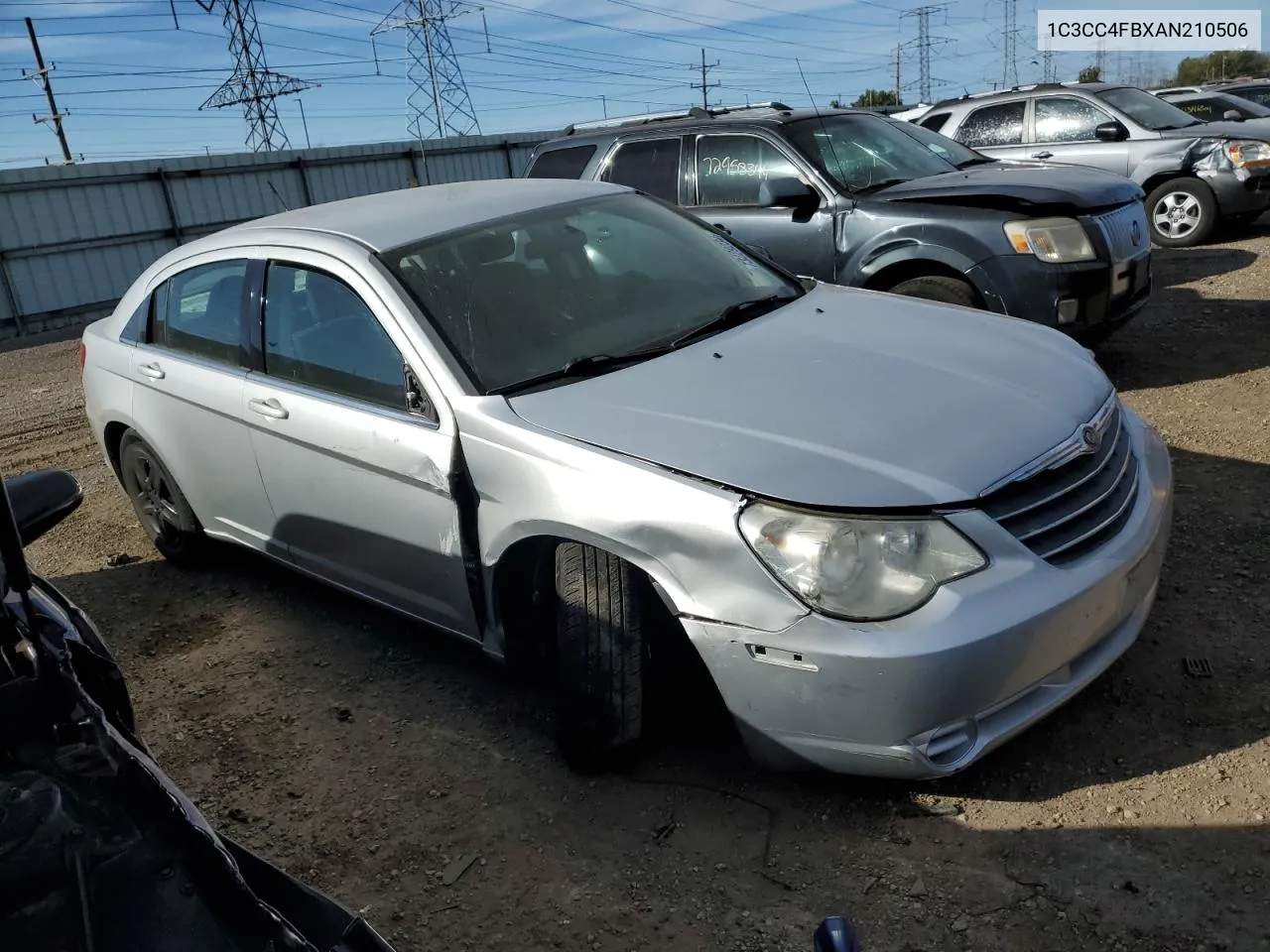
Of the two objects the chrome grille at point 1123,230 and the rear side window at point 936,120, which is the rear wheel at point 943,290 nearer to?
the chrome grille at point 1123,230

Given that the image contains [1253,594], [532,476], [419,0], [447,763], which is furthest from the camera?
[419,0]

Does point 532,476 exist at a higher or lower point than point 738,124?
lower

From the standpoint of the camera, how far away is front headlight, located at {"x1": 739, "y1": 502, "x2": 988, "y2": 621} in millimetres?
2508

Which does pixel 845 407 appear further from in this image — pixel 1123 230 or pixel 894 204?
pixel 1123 230

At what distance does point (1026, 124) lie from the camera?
1109cm

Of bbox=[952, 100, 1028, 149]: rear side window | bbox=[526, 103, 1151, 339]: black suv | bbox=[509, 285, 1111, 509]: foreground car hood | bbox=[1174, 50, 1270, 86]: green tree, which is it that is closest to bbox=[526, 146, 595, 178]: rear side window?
bbox=[526, 103, 1151, 339]: black suv

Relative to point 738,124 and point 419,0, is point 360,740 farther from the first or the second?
point 419,0

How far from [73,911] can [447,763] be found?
1957 mm

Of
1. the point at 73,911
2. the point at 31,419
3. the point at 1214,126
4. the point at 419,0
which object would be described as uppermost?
the point at 419,0

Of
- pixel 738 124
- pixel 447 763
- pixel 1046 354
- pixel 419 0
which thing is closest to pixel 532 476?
pixel 447 763

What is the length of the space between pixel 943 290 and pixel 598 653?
3.72m

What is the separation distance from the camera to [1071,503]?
2773 mm

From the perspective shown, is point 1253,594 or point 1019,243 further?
point 1019,243

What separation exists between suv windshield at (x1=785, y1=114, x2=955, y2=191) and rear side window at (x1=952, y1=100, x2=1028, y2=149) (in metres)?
4.78
